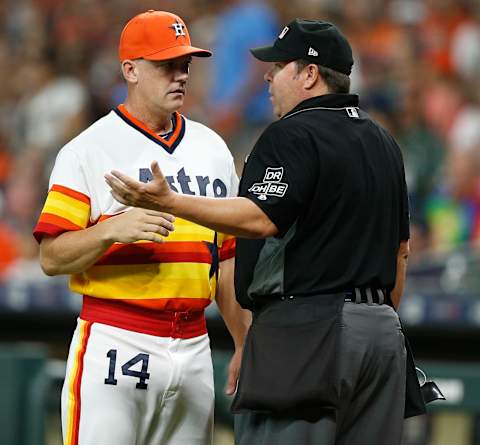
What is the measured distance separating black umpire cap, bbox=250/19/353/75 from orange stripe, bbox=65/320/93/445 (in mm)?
1086

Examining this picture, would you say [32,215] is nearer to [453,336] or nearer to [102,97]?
[102,97]

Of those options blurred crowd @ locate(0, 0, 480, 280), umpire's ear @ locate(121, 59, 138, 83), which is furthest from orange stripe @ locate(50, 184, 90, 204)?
blurred crowd @ locate(0, 0, 480, 280)

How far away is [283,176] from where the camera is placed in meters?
3.46

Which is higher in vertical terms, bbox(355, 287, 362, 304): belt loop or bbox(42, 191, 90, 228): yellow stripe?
bbox(42, 191, 90, 228): yellow stripe

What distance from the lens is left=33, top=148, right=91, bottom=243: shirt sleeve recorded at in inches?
147

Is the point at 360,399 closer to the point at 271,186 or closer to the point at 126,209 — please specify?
the point at 271,186

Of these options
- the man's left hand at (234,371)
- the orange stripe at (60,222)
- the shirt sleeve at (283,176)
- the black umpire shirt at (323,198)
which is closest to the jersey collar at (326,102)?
the black umpire shirt at (323,198)

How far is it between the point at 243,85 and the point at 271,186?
5.18 m

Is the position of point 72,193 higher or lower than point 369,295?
higher

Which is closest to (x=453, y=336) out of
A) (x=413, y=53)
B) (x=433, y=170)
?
(x=433, y=170)

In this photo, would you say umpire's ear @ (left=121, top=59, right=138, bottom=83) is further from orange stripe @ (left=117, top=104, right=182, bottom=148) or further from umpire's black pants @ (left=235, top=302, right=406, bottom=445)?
umpire's black pants @ (left=235, top=302, right=406, bottom=445)

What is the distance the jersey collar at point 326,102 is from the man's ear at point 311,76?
46 millimetres

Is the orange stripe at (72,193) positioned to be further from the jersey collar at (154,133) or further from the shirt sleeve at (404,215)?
the shirt sleeve at (404,215)

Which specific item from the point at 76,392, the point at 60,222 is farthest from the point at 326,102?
the point at 76,392
